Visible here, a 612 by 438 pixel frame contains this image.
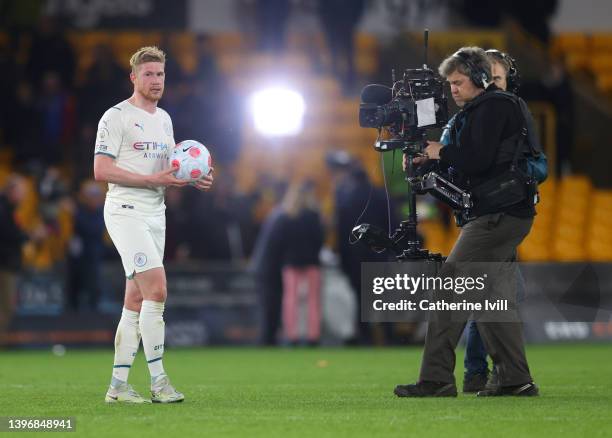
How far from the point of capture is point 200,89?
72.2ft

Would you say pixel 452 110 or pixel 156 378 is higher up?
pixel 452 110

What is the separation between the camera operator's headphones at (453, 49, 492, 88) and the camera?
9023 millimetres

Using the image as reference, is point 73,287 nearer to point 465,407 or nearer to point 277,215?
point 277,215

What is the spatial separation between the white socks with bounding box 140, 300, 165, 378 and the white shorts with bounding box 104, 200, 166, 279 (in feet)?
0.82

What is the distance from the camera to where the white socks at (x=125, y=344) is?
8.91 m

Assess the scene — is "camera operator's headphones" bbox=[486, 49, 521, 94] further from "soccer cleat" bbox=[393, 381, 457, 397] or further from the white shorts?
the white shorts

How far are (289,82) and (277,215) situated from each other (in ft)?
20.6

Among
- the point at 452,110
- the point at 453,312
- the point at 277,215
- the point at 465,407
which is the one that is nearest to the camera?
the point at 465,407

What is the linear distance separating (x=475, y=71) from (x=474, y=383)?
2.30 m

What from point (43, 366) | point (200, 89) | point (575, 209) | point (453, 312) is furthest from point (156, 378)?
point (575, 209)

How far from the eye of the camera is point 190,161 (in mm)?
8789

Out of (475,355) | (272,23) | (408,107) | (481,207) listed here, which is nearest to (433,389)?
(475,355)

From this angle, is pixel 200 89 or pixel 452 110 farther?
pixel 200 89

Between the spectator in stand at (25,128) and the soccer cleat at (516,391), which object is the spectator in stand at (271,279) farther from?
the soccer cleat at (516,391)
